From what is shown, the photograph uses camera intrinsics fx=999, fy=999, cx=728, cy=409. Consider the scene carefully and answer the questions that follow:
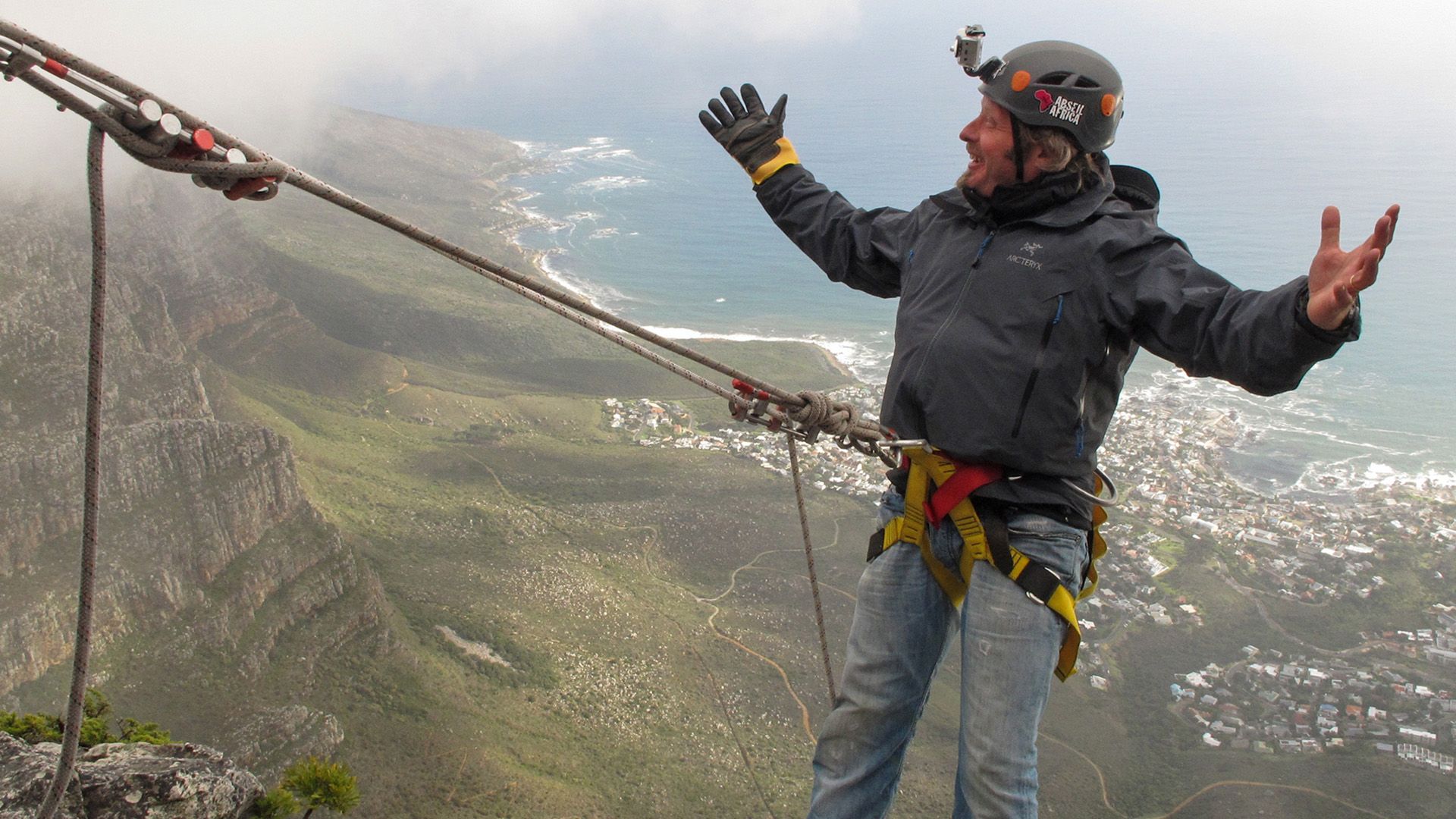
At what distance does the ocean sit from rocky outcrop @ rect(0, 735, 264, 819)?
75.2 m

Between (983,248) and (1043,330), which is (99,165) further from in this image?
(1043,330)

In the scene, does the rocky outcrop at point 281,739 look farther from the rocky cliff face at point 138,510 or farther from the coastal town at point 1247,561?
the coastal town at point 1247,561

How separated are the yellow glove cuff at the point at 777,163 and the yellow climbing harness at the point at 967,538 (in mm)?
1765

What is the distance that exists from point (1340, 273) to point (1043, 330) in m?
1.10

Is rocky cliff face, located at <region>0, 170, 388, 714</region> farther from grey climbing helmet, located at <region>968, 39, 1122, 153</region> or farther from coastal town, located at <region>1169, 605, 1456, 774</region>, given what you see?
coastal town, located at <region>1169, 605, 1456, 774</region>

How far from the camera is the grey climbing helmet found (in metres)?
4.43

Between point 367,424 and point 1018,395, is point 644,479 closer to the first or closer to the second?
point 367,424

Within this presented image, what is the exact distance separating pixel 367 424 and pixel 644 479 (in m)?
16.4

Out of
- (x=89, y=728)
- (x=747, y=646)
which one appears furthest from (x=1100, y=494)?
(x=747, y=646)

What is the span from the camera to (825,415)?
6.04 m

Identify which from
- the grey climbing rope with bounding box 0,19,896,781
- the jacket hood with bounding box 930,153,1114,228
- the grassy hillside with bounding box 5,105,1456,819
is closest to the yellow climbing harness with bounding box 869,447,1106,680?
the jacket hood with bounding box 930,153,1114,228

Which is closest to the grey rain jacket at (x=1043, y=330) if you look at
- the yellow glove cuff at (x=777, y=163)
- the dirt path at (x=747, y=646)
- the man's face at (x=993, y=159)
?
the man's face at (x=993, y=159)

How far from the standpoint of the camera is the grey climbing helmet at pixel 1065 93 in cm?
443

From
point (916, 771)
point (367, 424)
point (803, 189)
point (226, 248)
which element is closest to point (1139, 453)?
point (916, 771)
